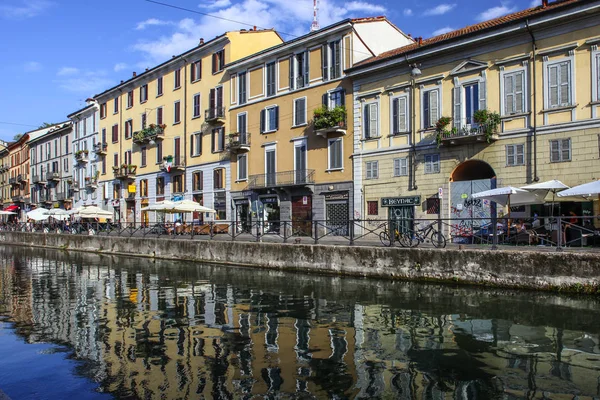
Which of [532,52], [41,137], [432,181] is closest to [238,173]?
[432,181]

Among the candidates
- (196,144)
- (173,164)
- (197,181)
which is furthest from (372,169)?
(173,164)

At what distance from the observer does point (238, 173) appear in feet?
112

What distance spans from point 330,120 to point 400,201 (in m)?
5.88

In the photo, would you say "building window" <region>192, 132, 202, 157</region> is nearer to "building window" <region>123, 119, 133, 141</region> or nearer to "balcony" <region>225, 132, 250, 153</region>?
"balcony" <region>225, 132, 250, 153</region>

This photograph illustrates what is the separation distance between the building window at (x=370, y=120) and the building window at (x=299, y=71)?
5.01 metres

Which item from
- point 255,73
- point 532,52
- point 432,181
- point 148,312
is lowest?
point 148,312

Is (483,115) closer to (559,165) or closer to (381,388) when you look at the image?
(559,165)

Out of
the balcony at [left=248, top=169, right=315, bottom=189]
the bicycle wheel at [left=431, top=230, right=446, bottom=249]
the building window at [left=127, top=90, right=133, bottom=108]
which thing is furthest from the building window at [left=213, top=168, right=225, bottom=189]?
the bicycle wheel at [left=431, top=230, right=446, bottom=249]

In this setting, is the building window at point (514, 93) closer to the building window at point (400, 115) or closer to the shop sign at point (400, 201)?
the building window at point (400, 115)

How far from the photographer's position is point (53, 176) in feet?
194

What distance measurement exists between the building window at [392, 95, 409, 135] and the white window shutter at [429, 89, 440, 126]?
1.32 m

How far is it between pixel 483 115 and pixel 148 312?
15594mm

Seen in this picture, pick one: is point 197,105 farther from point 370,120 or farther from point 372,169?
point 372,169

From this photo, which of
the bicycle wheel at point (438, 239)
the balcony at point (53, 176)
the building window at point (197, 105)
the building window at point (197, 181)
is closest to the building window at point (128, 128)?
the building window at point (197, 105)
